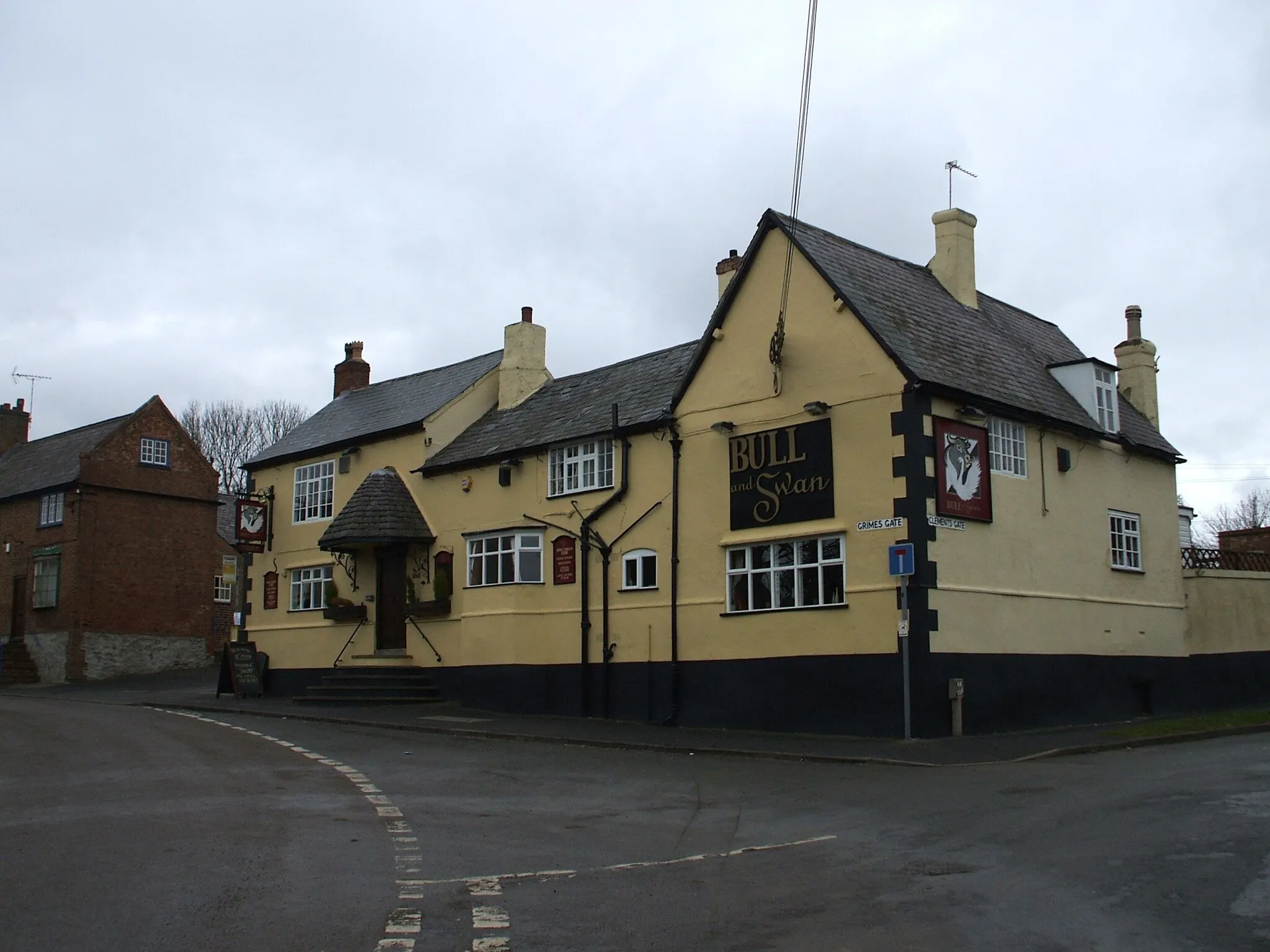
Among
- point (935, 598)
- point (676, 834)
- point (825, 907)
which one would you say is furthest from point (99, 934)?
point (935, 598)

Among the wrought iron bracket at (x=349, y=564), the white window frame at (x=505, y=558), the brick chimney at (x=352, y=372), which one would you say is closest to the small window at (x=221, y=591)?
the brick chimney at (x=352, y=372)

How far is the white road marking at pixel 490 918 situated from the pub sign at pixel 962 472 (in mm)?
13073

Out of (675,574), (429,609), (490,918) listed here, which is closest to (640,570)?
(675,574)

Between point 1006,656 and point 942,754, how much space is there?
379cm

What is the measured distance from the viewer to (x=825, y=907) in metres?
7.68

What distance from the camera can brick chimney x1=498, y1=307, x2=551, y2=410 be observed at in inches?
1192

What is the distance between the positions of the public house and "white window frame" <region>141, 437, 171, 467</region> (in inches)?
637

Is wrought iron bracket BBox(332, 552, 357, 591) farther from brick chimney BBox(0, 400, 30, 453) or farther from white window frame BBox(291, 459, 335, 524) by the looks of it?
brick chimney BBox(0, 400, 30, 453)

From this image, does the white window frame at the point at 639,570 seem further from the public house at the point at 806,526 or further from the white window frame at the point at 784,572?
the white window frame at the point at 784,572

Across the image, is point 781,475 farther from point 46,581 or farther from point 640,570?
point 46,581

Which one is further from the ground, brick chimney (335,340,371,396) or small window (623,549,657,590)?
brick chimney (335,340,371,396)

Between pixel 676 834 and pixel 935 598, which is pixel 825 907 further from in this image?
pixel 935 598

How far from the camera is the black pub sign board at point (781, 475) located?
67.5ft

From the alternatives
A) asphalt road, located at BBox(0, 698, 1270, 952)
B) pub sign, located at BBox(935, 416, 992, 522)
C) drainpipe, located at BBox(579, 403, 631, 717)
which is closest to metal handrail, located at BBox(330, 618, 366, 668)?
drainpipe, located at BBox(579, 403, 631, 717)
